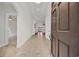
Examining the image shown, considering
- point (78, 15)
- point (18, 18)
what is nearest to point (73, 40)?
point (78, 15)

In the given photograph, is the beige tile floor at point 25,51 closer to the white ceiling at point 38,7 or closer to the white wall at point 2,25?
the white wall at point 2,25

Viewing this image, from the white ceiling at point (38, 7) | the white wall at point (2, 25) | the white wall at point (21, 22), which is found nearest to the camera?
the white wall at point (21, 22)

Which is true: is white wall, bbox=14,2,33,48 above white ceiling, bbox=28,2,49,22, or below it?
below

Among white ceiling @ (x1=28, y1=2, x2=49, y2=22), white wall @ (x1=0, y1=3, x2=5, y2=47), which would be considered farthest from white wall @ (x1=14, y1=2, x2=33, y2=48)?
white wall @ (x1=0, y1=3, x2=5, y2=47)

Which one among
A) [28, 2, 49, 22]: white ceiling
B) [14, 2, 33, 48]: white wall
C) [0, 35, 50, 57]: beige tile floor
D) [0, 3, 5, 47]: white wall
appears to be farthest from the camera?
[28, 2, 49, 22]: white ceiling

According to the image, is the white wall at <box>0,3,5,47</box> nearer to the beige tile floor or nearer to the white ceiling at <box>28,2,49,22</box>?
the beige tile floor

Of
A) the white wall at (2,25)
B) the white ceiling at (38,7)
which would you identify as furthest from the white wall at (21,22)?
the white wall at (2,25)

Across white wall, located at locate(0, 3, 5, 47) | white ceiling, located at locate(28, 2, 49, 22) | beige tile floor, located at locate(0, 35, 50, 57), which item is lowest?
beige tile floor, located at locate(0, 35, 50, 57)

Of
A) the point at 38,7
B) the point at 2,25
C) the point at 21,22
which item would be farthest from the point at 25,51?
the point at 38,7

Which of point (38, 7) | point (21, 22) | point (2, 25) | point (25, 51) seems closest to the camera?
point (25, 51)

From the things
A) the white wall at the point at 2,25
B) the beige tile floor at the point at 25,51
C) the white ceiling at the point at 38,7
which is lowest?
the beige tile floor at the point at 25,51

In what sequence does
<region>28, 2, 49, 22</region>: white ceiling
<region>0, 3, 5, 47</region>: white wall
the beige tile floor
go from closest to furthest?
the beige tile floor → <region>0, 3, 5, 47</region>: white wall → <region>28, 2, 49, 22</region>: white ceiling

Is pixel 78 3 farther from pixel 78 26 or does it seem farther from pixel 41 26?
pixel 41 26

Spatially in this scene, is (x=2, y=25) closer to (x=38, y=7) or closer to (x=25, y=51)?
(x=25, y=51)
